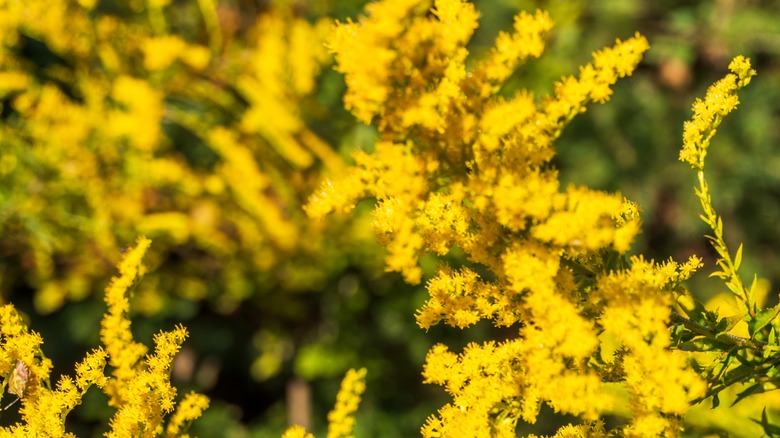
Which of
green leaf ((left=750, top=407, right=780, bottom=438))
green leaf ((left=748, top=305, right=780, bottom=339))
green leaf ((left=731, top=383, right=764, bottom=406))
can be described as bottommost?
green leaf ((left=750, top=407, right=780, bottom=438))

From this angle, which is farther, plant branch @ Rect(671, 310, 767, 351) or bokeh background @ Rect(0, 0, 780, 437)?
bokeh background @ Rect(0, 0, 780, 437)

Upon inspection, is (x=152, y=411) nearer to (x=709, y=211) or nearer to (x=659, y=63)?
(x=709, y=211)

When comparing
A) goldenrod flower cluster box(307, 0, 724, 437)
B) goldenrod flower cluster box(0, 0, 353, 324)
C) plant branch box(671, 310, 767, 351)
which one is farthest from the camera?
goldenrod flower cluster box(0, 0, 353, 324)

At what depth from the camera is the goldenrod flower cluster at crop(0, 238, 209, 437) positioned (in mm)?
1063

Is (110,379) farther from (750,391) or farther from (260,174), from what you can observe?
(260,174)

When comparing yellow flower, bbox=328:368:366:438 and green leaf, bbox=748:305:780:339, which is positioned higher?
green leaf, bbox=748:305:780:339

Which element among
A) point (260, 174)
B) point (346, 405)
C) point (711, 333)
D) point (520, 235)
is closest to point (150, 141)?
point (260, 174)

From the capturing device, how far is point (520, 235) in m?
0.92

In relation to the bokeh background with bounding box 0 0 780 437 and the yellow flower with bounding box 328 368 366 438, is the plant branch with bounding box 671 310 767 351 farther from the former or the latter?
the bokeh background with bounding box 0 0 780 437

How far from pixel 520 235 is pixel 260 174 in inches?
60.6

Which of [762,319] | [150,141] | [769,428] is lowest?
[769,428]

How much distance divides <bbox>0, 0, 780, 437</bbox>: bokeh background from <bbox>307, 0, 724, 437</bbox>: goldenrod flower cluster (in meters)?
0.96

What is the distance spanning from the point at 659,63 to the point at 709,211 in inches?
139

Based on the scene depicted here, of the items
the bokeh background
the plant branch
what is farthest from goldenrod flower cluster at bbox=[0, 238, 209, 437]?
the bokeh background
